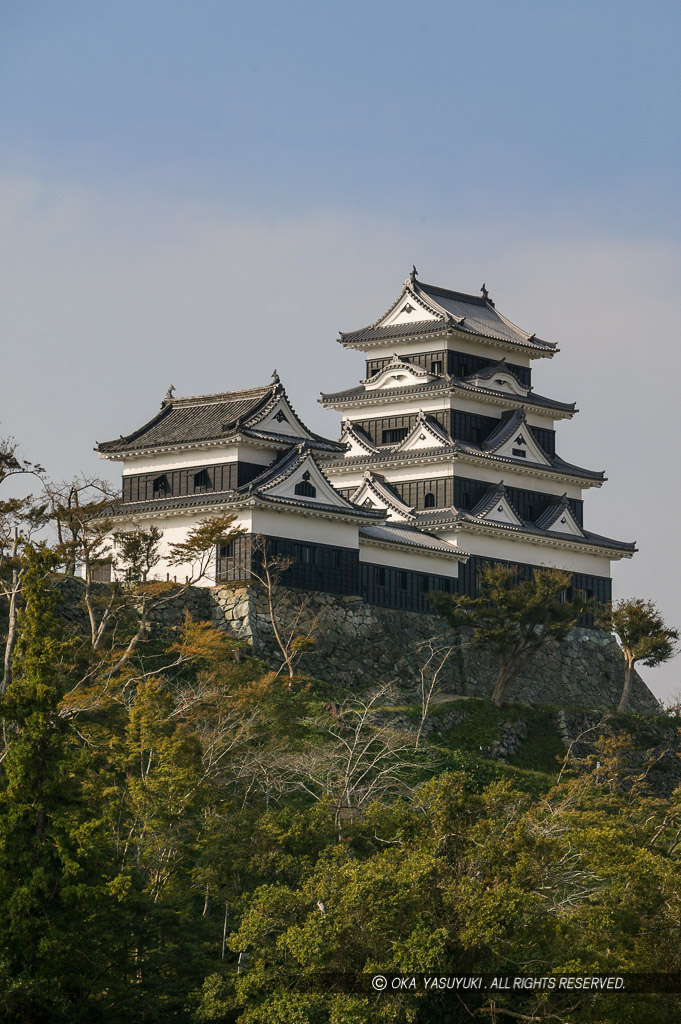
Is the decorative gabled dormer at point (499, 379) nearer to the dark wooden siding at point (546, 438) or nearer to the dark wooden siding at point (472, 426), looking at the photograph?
the dark wooden siding at point (472, 426)

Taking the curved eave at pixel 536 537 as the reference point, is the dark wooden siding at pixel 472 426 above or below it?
above

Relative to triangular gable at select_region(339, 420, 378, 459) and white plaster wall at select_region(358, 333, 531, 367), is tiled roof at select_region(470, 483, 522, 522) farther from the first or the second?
white plaster wall at select_region(358, 333, 531, 367)

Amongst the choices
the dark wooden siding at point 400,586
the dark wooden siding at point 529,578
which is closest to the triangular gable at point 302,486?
the dark wooden siding at point 400,586

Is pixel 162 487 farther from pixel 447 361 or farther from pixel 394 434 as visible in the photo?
pixel 447 361

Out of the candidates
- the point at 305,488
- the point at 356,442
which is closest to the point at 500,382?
the point at 356,442

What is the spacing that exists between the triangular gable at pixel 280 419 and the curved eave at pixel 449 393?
334 inches

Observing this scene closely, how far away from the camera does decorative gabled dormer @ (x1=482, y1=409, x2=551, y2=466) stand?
58.2m

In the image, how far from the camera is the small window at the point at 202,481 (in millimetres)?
49594

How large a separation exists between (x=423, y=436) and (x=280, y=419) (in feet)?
27.7

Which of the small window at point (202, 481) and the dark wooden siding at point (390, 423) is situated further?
the dark wooden siding at point (390, 423)

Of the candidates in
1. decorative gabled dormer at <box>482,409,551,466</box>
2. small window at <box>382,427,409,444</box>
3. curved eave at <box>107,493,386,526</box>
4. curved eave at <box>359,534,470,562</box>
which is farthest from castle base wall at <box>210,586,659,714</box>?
small window at <box>382,427,409,444</box>

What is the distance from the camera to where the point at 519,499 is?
58812mm

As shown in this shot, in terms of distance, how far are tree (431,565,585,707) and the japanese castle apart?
7.19ft

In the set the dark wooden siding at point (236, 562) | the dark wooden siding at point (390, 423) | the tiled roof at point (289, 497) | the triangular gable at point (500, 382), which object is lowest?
the dark wooden siding at point (236, 562)
